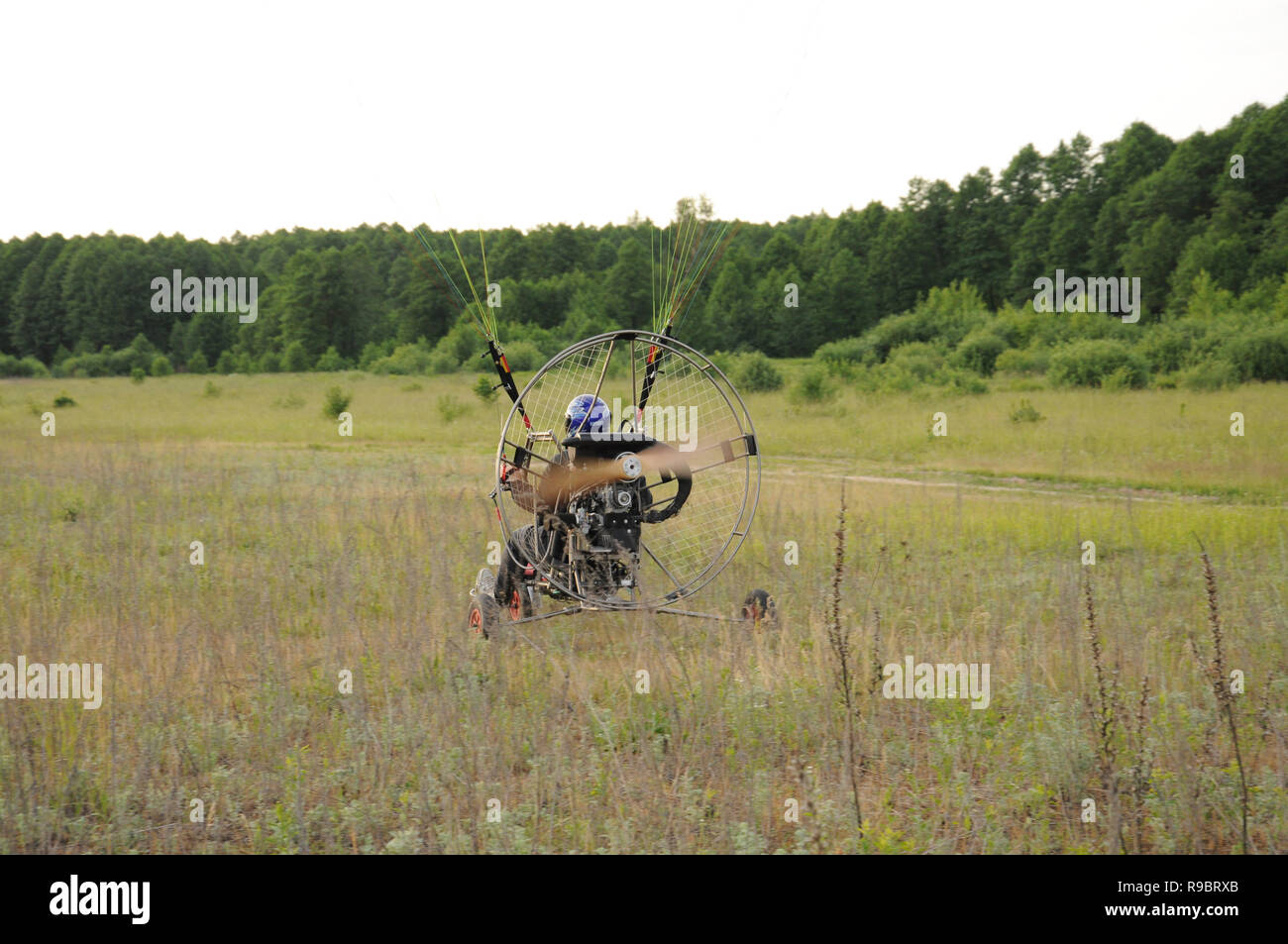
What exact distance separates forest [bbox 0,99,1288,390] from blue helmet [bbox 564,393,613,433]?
A: 1261 inches

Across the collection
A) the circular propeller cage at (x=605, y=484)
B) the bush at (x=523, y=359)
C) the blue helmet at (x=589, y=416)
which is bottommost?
the circular propeller cage at (x=605, y=484)

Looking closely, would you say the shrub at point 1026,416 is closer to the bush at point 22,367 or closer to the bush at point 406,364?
the bush at point 406,364

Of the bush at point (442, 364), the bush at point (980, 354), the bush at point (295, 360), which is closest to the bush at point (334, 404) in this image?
the bush at point (442, 364)

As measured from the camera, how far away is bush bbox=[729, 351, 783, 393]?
35.4 metres

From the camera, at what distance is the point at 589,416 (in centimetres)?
671

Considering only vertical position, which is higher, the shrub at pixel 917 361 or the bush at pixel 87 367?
the bush at pixel 87 367

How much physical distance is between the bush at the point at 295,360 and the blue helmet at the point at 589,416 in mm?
60213

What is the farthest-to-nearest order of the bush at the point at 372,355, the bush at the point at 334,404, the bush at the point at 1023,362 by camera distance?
the bush at the point at 372,355, the bush at the point at 1023,362, the bush at the point at 334,404

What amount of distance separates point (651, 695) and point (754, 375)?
3035cm

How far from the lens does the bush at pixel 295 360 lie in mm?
62969

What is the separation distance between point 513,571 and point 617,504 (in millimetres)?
1329

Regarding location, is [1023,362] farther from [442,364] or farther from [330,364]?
[330,364]

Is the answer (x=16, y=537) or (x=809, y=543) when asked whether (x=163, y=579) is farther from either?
(x=809, y=543)

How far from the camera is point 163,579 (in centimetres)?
902
